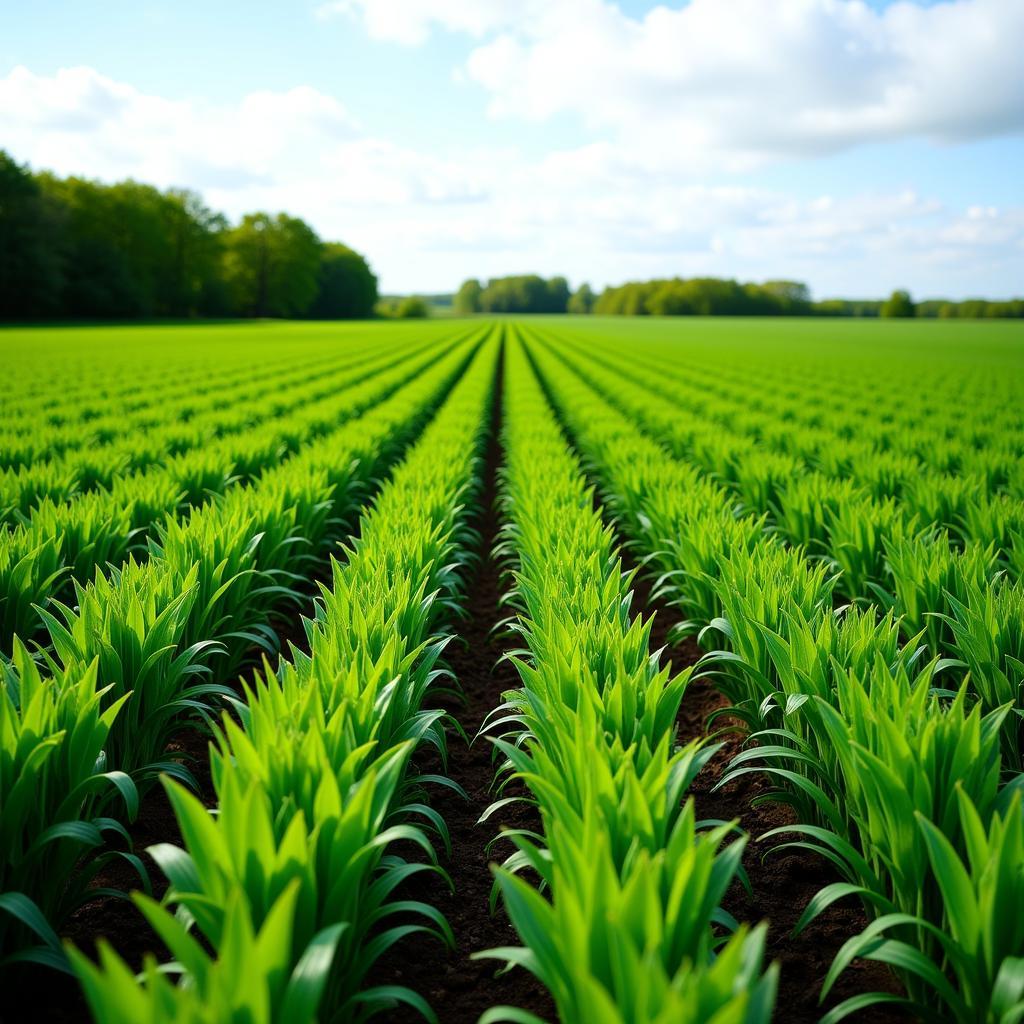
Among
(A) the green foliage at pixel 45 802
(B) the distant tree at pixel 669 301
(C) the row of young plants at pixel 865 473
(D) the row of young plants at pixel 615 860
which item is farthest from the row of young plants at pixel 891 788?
(B) the distant tree at pixel 669 301

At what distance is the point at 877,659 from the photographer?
263 cm

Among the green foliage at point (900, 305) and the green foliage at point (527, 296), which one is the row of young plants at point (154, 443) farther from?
the green foliage at point (527, 296)

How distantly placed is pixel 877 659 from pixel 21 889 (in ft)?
9.05

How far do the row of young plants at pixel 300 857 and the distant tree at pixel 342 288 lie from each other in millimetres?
105173

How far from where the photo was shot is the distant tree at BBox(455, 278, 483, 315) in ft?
570

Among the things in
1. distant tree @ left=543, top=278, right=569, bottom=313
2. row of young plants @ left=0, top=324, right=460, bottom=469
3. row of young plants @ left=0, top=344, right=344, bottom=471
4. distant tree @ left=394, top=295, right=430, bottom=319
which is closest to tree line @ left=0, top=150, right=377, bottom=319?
distant tree @ left=394, top=295, right=430, bottom=319

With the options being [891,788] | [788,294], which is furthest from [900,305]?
[891,788]

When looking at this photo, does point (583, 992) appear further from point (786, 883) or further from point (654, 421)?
point (654, 421)

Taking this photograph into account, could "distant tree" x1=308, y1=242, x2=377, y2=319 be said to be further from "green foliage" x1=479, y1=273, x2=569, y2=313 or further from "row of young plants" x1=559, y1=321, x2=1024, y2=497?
"row of young plants" x1=559, y1=321, x2=1024, y2=497

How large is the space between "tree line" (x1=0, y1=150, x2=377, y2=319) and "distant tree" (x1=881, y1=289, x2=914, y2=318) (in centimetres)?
7871

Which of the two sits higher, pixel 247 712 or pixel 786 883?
pixel 247 712

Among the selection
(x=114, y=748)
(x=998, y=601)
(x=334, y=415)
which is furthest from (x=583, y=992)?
(x=334, y=415)

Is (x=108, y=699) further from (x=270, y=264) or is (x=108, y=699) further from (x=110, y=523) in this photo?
(x=270, y=264)

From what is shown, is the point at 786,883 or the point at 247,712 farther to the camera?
the point at 786,883
